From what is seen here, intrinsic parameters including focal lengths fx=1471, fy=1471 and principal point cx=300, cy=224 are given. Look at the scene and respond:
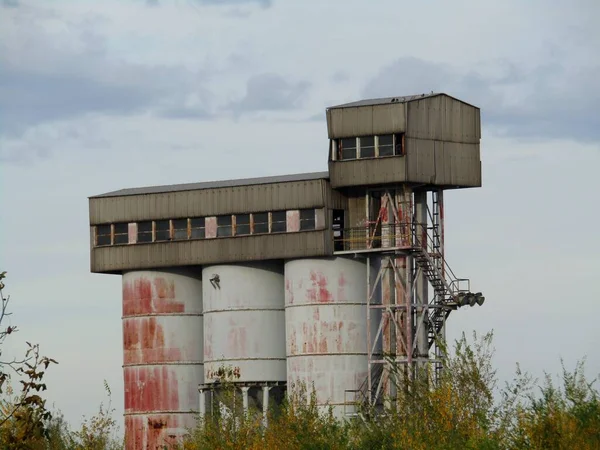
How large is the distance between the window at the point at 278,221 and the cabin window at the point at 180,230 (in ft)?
20.0

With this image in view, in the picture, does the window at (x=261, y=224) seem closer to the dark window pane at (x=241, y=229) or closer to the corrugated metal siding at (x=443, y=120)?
the dark window pane at (x=241, y=229)

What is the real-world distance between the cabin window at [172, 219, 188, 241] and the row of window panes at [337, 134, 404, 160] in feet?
36.1

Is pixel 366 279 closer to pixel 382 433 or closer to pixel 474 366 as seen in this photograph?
pixel 382 433

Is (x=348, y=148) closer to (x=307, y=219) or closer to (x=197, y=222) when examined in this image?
(x=307, y=219)

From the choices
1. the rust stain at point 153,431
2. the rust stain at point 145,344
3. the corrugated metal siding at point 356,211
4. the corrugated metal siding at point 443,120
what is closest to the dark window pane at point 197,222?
the rust stain at point 145,344

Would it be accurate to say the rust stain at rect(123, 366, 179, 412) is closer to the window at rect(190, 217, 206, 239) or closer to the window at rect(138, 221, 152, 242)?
the window at rect(138, 221, 152, 242)

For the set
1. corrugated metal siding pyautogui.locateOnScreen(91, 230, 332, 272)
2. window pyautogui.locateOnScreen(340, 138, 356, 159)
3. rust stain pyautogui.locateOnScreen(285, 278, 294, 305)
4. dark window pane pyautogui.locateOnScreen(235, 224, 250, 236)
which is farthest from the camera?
dark window pane pyautogui.locateOnScreen(235, 224, 250, 236)

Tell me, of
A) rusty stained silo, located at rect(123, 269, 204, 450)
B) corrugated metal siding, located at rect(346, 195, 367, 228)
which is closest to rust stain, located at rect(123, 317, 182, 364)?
rusty stained silo, located at rect(123, 269, 204, 450)

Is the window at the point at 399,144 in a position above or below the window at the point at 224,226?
above

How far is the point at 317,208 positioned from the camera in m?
78.9

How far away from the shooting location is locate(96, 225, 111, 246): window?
86938mm

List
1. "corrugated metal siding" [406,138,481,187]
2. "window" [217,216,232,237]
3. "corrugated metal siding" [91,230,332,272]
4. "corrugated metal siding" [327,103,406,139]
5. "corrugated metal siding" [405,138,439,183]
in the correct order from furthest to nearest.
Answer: "window" [217,216,232,237] → "corrugated metal siding" [91,230,332,272] → "corrugated metal siding" [327,103,406,139] → "corrugated metal siding" [406,138,481,187] → "corrugated metal siding" [405,138,439,183]

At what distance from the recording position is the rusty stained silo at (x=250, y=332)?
8044cm

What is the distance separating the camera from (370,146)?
253 feet
